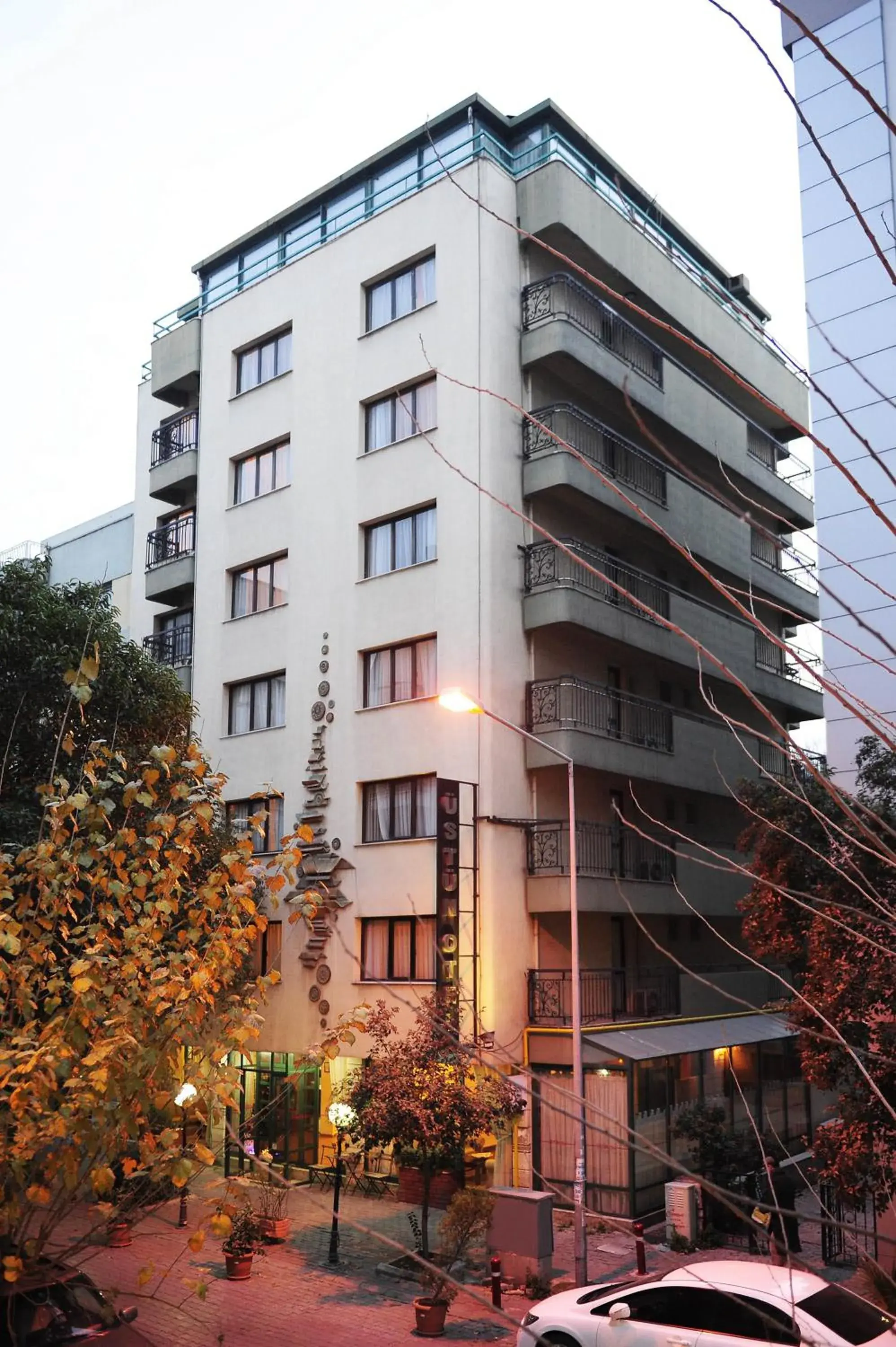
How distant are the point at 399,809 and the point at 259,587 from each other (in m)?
8.18

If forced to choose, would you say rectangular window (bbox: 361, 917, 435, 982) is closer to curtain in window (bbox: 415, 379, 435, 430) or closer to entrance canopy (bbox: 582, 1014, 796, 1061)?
entrance canopy (bbox: 582, 1014, 796, 1061)

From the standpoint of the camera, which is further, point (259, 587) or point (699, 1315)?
point (259, 587)

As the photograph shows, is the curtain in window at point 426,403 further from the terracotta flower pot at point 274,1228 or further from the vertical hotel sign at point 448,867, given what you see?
the terracotta flower pot at point 274,1228

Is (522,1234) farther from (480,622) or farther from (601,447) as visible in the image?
(601,447)

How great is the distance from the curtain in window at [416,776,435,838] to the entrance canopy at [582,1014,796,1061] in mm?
5464

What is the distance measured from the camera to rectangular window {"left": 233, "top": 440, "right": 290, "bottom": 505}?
3281 cm

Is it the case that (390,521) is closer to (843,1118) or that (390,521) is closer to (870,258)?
(870,258)

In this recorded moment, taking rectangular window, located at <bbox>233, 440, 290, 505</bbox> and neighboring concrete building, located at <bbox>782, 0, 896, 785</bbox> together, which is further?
rectangular window, located at <bbox>233, 440, 290, 505</bbox>

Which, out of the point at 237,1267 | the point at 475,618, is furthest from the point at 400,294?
the point at 237,1267

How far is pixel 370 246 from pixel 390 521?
725 cm

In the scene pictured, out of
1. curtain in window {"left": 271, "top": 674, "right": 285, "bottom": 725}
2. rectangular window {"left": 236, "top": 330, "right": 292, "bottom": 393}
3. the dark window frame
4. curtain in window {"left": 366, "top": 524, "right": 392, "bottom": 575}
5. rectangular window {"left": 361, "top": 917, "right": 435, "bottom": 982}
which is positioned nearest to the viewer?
rectangular window {"left": 361, "top": 917, "right": 435, "bottom": 982}

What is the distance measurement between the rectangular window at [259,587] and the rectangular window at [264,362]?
5.10 meters

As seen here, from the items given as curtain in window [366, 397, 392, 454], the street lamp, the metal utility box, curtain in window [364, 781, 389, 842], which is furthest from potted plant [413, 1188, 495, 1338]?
curtain in window [366, 397, 392, 454]

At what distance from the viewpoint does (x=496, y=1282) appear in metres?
16.9
